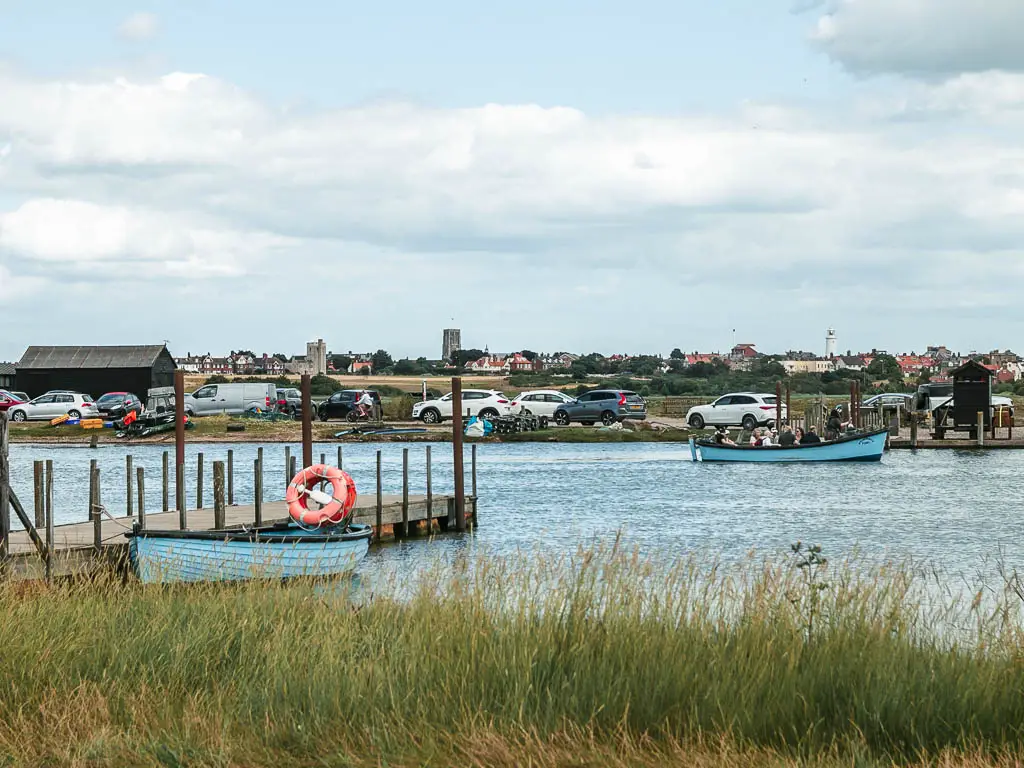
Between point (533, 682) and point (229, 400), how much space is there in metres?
68.3

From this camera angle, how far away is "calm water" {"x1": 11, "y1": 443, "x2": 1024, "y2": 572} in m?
30.5

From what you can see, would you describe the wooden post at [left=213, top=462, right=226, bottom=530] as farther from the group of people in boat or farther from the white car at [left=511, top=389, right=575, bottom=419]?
the white car at [left=511, top=389, right=575, bottom=419]

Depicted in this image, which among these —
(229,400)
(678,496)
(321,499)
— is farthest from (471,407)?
(321,499)

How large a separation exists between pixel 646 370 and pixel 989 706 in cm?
15865

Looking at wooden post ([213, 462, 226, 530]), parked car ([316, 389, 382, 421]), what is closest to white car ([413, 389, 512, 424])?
parked car ([316, 389, 382, 421])

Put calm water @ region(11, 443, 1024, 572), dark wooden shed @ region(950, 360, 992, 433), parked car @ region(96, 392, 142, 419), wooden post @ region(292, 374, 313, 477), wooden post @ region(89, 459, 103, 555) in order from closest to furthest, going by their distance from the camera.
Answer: wooden post @ region(89, 459, 103, 555) < wooden post @ region(292, 374, 313, 477) < calm water @ region(11, 443, 1024, 572) < dark wooden shed @ region(950, 360, 992, 433) < parked car @ region(96, 392, 142, 419)

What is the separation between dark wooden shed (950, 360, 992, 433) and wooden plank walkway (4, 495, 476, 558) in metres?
35.7

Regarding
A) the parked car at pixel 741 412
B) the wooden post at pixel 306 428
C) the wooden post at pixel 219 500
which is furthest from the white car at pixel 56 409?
the wooden post at pixel 219 500

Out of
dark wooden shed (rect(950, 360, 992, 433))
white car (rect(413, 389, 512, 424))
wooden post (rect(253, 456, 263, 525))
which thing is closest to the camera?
wooden post (rect(253, 456, 263, 525))

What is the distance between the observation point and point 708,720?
853cm

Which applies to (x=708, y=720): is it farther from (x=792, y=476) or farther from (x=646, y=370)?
(x=646, y=370)

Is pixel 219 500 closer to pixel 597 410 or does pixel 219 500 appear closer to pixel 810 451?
pixel 810 451

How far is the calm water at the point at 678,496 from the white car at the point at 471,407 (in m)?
2.83

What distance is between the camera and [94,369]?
87.4m
